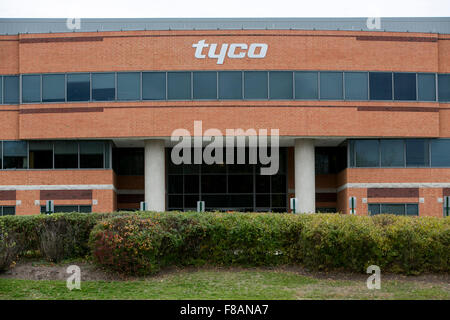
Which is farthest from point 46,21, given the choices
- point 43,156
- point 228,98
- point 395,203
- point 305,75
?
point 395,203

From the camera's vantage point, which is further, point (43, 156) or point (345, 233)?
point (43, 156)

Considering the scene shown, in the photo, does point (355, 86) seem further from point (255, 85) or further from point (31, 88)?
point (31, 88)

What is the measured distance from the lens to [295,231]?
14.8m

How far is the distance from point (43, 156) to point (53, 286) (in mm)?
21750

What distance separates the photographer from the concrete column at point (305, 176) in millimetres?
32781

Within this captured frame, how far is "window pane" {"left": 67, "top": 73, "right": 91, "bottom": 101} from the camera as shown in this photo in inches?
1280

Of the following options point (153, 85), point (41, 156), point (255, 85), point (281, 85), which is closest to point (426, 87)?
point (281, 85)

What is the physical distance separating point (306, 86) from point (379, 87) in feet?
13.5

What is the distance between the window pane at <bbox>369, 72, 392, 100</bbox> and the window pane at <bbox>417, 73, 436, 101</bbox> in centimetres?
176

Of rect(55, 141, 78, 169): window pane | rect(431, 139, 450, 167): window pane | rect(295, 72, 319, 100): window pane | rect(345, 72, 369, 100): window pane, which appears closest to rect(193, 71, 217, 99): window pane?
rect(295, 72, 319, 100): window pane

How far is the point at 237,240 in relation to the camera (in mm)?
14625

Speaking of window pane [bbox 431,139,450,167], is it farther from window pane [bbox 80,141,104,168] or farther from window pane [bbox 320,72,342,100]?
window pane [bbox 80,141,104,168]
